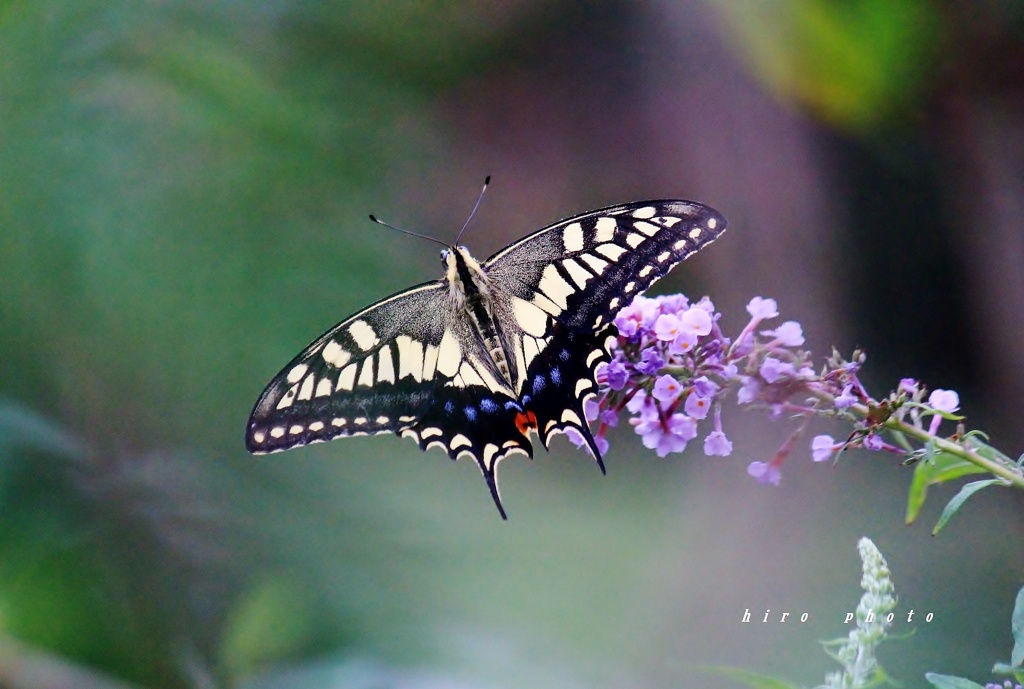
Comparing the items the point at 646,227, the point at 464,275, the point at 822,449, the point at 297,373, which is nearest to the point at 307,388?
the point at 297,373

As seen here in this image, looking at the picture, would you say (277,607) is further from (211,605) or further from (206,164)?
(206,164)

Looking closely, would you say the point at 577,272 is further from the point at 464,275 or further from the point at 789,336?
the point at 789,336

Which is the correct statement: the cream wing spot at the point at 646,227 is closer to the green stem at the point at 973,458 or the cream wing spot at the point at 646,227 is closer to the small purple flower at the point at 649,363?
the small purple flower at the point at 649,363

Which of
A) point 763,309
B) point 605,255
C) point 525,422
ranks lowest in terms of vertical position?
point 525,422

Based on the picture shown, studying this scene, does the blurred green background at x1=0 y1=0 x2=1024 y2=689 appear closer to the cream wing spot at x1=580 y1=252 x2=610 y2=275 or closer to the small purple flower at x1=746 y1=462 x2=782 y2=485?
the small purple flower at x1=746 y1=462 x2=782 y2=485

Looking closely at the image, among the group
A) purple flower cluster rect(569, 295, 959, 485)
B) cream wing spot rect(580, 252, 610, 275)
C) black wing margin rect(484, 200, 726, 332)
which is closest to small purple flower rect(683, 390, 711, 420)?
purple flower cluster rect(569, 295, 959, 485)

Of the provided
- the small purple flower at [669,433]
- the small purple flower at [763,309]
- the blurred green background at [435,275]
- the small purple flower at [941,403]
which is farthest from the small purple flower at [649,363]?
the blurred green background at [435,275]

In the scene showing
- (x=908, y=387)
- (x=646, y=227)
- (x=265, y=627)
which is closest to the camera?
(x=908, y=387)
